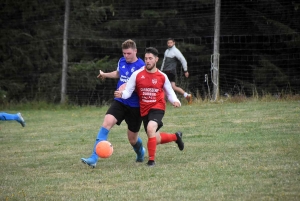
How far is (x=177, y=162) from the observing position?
8.28 meters

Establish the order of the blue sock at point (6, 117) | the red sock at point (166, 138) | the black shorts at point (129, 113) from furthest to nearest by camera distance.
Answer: the blue sock at point (6, 117) < the red sock at point (166, 138) < the black shorts at point (129, 113)

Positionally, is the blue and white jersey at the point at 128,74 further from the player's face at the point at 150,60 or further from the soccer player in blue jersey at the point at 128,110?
the player's face at the point at 150,60

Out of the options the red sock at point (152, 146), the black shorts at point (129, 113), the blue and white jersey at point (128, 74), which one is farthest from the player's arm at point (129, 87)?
the red sock at point (152, 146)

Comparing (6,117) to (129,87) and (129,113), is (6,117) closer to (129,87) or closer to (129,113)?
(129,113)

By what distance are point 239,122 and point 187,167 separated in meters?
5.04

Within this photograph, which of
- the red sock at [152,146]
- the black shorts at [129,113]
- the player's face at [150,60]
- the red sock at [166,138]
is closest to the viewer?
the red sock at [152,146]

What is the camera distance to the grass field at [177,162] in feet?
20.7

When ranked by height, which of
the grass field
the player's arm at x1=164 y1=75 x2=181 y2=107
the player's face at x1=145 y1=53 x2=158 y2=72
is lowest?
the grass field

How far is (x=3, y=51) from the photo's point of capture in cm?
2264

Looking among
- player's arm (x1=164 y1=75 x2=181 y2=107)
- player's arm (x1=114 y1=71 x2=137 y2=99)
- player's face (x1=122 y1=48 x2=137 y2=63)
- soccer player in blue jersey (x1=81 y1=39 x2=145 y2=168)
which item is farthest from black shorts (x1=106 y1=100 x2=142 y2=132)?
player's face (x1=122 y1=48 x2=137 y2=63)

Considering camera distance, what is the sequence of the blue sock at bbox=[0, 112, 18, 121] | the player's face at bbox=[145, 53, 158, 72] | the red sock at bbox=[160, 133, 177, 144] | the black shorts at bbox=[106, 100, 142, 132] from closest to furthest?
1. the player's face at bbox=[145, 53, 158, 72]
2. the black shorts at bbox=[106, 100, 142, 132]
3. the red sock at bbox=[160, 133, 177, 144]
4. the blue sock at bbox=[0, 112, 18, 121]

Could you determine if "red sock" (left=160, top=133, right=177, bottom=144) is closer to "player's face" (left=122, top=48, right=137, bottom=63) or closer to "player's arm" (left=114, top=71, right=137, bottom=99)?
"player's arm" (left=114, top=71, right=137, bottom=99)

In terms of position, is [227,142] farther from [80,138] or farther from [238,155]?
[80,138]

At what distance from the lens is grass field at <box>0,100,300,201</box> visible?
6312 mm
